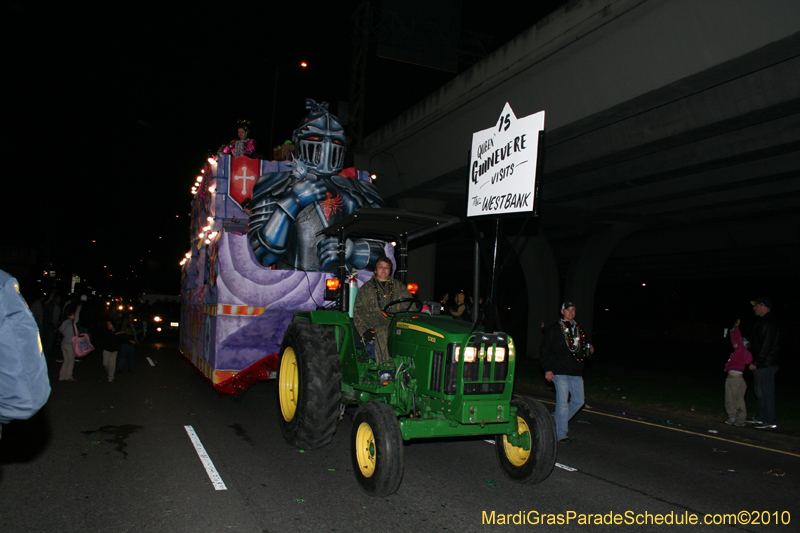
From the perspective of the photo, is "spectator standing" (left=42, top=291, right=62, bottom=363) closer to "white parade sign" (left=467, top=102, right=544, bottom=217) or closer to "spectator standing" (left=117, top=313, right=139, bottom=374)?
"spectator standing" (left=117, top=313, right=139, bottom=374)

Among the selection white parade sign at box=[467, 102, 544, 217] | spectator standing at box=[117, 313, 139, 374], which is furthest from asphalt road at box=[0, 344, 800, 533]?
spectator standing at box=[117, 313, 139, 374]

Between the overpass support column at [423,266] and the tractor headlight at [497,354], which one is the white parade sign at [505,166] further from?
the overpass support column at [423,266]

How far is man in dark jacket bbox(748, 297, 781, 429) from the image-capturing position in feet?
28.0

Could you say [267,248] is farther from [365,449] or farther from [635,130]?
[635,130]

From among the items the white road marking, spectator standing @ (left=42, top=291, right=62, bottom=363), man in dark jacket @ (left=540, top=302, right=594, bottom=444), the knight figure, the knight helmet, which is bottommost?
the white road marking

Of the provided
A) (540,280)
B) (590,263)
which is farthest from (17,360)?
(590,263)

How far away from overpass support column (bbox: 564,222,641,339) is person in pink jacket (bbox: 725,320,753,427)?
1396 centimetres

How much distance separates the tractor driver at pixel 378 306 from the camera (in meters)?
6.12

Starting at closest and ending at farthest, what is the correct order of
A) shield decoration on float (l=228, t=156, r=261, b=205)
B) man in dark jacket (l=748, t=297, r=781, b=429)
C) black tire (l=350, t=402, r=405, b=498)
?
1. black tire (l=350, t=402, r=405, b=498)
2. man in dark jacket (l=748, t=297, r=781, b=429)
3. shield decoration on float (l=228, t=156, r=261, b=205)

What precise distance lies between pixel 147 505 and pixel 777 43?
9.68 metres

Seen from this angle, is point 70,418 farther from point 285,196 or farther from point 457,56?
point 457,56

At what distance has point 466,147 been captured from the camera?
15703 millimetres

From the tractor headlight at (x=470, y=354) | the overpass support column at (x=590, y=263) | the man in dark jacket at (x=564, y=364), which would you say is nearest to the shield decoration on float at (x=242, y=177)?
the man in dark jacket at (x=564, y=364)

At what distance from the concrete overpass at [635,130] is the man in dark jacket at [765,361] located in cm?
369
